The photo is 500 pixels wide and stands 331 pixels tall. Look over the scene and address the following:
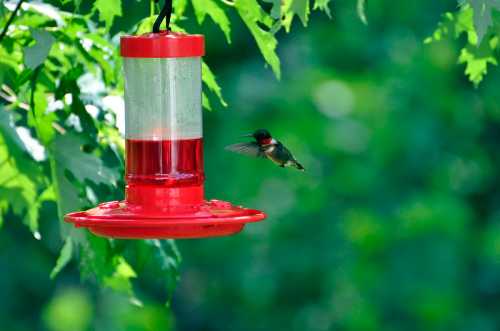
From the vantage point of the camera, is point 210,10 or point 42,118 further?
point 42,118

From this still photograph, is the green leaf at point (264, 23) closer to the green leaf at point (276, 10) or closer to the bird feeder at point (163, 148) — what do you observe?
the bird feeder at point (163, 148)

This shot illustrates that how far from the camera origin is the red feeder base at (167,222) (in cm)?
302

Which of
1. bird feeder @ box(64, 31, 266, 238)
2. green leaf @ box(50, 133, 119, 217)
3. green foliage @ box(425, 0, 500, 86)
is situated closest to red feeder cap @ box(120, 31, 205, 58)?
bird feeder @ box(64, 31, 266, 238)

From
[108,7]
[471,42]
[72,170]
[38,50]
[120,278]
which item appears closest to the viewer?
[38,50]

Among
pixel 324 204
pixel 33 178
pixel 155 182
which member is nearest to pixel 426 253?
pixel 324 204

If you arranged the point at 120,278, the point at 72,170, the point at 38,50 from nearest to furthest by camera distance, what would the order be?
the point at 38,50 < the point at 72,170 < the point at 120,278

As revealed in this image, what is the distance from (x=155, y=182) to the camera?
327cm

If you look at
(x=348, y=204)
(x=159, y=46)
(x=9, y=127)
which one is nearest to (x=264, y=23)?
(x=159, y=46)

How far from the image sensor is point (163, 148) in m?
3.35

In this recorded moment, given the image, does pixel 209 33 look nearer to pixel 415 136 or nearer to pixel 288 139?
pixel 288 139

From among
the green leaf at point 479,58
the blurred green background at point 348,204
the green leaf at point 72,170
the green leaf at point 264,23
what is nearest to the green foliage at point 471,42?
the green leaf at point 479,58

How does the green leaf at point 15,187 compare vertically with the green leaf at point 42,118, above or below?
below

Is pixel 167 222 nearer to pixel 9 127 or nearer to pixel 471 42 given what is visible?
pixel 9 127

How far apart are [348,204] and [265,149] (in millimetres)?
9164
